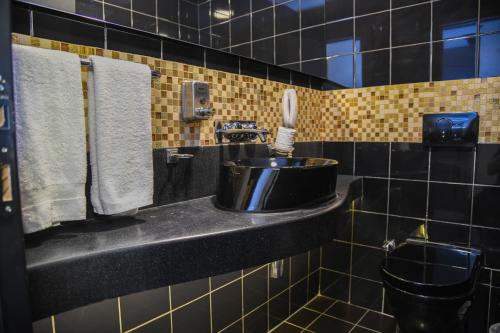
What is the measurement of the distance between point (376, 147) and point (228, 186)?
1.23 metres

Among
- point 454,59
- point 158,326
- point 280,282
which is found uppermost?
point 454,59

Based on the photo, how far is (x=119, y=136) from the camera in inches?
35.8

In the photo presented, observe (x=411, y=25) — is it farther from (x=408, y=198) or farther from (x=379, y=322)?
(x=379, y=322)

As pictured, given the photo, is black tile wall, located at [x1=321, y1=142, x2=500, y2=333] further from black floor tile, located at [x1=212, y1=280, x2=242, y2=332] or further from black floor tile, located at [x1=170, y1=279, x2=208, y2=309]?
black floor tile, located at [x1=170, y1=279, x2=208, y2=309]

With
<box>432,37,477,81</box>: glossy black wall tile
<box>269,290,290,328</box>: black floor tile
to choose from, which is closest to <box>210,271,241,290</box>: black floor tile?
<box>269,290,290,328</box>: black floor tile

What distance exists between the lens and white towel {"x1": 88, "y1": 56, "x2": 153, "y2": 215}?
88 cm

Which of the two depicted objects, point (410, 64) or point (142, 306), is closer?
point (142, 306)

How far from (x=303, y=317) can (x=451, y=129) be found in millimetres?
1388

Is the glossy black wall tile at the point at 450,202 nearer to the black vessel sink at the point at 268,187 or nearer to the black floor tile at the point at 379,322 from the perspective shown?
the black floor tile at the point at 379,322

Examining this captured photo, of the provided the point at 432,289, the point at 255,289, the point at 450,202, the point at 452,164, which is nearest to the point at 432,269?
the point at 432,289

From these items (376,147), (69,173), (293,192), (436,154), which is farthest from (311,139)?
(69,173)

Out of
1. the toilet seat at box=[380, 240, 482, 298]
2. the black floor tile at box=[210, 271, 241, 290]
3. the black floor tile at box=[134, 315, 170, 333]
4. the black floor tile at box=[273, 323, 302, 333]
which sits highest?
the toilet seat at box=[380, 240, 482, 298]

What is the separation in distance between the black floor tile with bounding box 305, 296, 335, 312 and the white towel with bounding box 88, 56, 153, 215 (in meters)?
1.58

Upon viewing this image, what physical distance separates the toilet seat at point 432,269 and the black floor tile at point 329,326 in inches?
23.1
